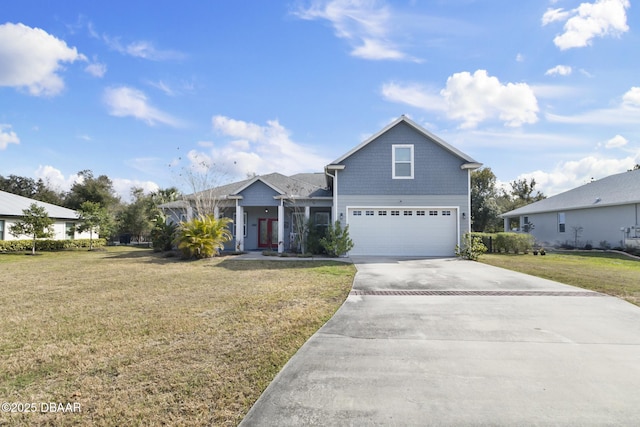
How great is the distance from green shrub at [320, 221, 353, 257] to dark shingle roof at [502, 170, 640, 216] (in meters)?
16.8

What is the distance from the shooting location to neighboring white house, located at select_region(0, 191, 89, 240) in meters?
20.8

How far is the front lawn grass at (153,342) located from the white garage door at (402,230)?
267 inches

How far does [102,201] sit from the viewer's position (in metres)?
34.1

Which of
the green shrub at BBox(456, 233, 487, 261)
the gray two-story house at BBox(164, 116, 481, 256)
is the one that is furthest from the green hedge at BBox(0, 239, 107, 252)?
the green shrub at BBox(456, 233, 487, 261)

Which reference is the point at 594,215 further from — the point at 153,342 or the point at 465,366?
the point at 153,342

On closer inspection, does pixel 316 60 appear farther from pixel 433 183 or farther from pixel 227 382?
pixel 227 382

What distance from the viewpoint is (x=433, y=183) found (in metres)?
15.9

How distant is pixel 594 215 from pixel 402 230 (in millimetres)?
15213

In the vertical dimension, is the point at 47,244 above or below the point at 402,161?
below

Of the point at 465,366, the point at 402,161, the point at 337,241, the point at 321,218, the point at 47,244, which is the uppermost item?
the point at 402,161

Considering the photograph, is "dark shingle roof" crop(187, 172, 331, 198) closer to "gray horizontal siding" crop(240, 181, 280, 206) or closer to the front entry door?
"gray horizontal siding" crop(240, 181, 280, 206)

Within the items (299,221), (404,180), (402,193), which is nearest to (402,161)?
(404,180)

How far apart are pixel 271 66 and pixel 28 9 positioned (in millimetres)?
8559

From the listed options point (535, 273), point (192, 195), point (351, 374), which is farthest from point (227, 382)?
point (192, 195)
